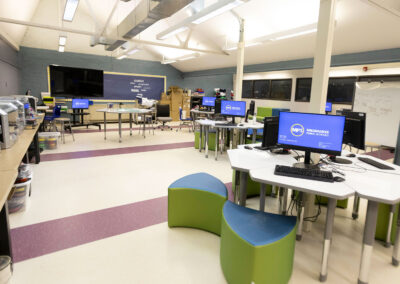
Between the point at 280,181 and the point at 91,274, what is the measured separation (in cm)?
170

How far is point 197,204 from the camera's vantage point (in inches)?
97.7

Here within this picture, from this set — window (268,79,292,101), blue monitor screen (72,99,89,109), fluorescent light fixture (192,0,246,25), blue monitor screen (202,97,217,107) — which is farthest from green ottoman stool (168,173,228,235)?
window (268,79,292,101)

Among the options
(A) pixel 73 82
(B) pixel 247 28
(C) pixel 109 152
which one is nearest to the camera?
(C) pixel 109 152

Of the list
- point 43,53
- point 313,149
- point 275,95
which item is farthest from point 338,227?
point 43,53

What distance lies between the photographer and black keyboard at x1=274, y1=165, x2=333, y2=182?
1.99m

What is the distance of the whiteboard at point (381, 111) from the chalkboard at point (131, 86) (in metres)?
9.97

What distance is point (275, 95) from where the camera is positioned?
1025 centimetres

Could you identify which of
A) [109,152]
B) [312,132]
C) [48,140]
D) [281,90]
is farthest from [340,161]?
[281,90]

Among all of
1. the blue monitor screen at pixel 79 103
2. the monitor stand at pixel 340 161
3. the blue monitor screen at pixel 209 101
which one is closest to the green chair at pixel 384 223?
the monitor stand at pixel 340 161

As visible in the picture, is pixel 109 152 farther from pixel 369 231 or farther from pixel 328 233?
pixel 369 231

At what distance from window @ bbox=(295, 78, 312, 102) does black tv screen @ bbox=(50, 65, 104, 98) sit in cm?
793

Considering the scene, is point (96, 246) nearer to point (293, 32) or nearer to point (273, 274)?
point (273, 274)

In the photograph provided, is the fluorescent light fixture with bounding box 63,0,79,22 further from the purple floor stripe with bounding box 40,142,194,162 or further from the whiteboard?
the whiteboard

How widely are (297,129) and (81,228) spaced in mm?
2483
